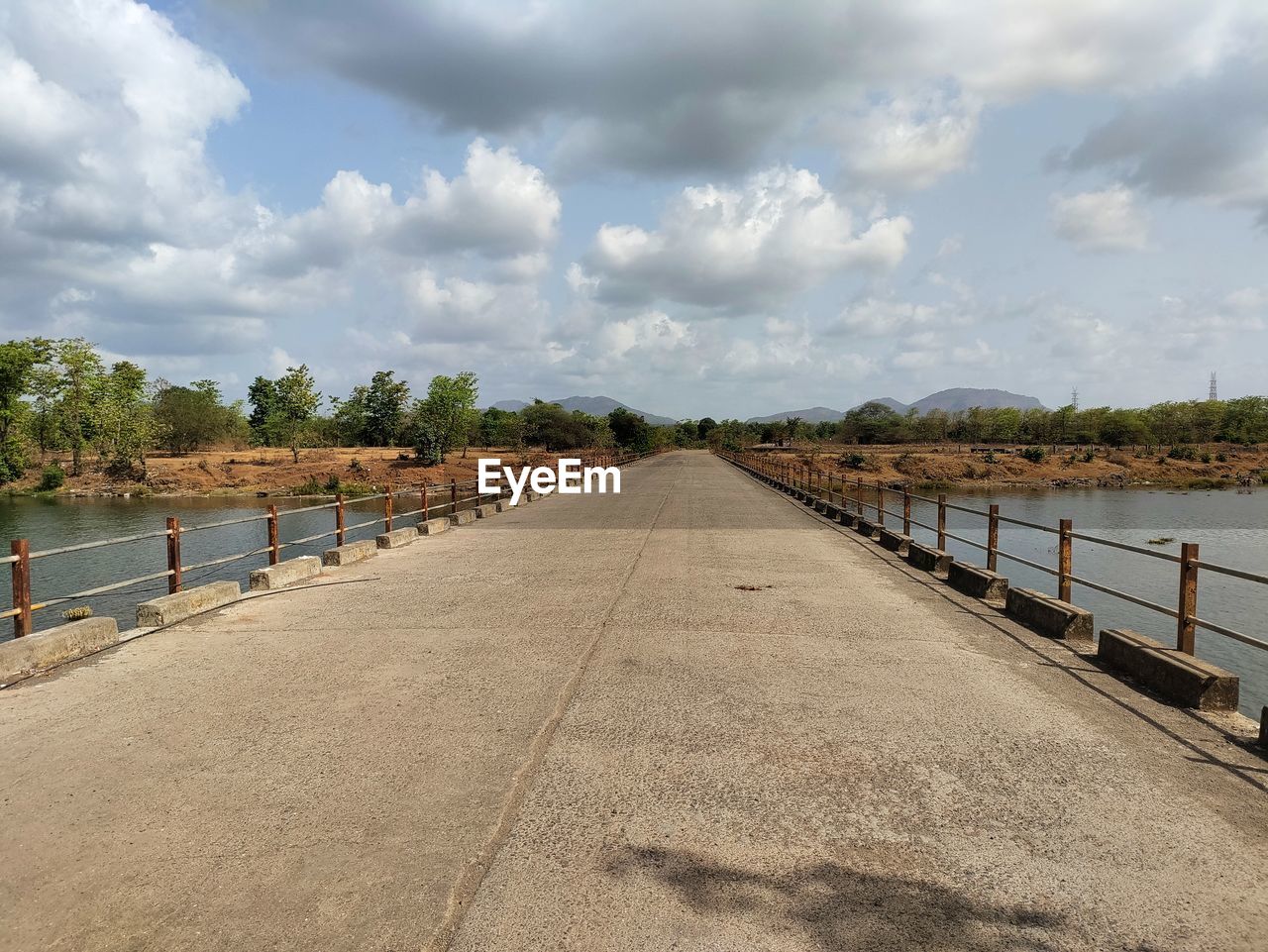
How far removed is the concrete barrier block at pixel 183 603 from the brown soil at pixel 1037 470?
56691 millimetres

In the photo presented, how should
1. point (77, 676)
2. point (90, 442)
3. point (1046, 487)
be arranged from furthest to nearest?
point (1046, 487)
point (90, 442)
point (77, 676)

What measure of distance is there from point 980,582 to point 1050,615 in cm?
190

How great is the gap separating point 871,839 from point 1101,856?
3.29 feet

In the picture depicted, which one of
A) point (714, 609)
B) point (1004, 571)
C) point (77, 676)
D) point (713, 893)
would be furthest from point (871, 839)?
point (1004, 571)

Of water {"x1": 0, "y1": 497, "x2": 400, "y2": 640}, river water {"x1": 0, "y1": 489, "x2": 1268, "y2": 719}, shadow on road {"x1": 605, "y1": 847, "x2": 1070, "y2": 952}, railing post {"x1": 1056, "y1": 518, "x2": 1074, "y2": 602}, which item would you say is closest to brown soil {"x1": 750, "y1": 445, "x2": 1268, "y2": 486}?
river water {"x1": 0, "y1": 489, "x2": 1268, "y2": 719}

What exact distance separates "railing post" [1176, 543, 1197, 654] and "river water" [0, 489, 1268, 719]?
6.99 m

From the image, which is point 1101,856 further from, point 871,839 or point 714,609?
point 714,609

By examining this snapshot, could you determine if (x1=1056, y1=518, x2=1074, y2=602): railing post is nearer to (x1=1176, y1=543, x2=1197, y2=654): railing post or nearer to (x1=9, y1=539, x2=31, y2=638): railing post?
(x1=1176, y1=543, x2=1197, y2=654): railing post

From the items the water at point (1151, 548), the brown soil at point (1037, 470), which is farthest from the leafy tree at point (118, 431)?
the water at point (1151, 548)

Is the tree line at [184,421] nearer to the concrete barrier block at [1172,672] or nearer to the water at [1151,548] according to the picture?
the water at [1151,548]

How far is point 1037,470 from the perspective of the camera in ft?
237

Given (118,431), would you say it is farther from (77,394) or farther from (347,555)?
(347,555)

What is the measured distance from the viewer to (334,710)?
5457mm

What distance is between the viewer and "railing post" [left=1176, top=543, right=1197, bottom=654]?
235 inches
